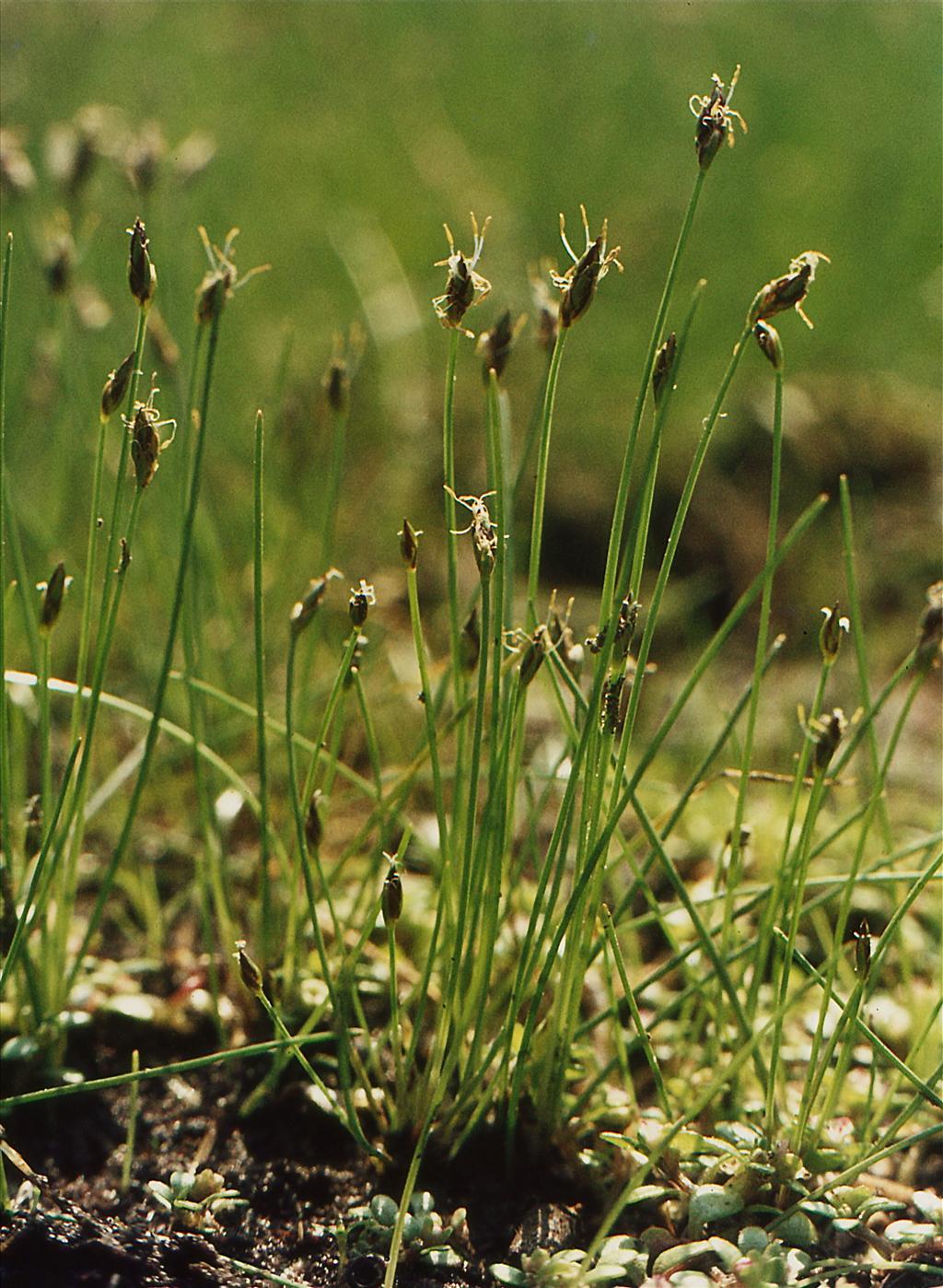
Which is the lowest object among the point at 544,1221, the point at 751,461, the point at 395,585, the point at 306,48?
the point at 544,1221

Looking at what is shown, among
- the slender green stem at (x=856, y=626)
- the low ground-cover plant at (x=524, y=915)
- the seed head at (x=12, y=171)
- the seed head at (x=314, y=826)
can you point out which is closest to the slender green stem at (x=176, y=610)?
the low ground-cover plant at (x=524, y=915)

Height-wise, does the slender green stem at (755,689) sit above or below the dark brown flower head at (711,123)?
below

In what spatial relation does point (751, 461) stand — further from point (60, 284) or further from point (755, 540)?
point (60, 284)

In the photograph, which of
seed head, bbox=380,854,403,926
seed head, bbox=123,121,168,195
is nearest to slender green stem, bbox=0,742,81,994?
seed head, bbox=380,854,403,926

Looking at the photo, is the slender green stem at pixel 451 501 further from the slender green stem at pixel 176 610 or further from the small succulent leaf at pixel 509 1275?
the small succulent leaf at pixel 509 1275

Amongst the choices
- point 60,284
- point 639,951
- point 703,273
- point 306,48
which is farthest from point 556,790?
point 306,48

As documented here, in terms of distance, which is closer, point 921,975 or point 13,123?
point 921,975

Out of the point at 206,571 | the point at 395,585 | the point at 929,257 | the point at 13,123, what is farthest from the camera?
the point at 13,123
